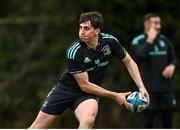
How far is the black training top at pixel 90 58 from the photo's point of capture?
8.65m

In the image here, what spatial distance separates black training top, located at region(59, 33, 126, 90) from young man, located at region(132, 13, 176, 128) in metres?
2.27

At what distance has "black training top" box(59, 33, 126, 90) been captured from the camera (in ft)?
28.4

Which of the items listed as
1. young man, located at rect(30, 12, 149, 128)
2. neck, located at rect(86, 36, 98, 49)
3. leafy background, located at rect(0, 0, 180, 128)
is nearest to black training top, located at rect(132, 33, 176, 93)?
young man, located at rect(30, 12, 149, 128)

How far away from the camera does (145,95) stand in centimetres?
876

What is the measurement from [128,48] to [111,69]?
2.17ft

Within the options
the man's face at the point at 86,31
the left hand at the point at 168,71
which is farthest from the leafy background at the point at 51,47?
the man's face at the point at 86,31

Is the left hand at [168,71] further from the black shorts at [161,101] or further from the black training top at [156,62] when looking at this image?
the black shorts at [161,101]

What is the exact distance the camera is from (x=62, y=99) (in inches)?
352

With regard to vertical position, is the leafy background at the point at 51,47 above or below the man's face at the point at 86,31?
below

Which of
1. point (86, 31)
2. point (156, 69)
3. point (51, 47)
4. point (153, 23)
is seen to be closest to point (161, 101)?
point (156, 69)

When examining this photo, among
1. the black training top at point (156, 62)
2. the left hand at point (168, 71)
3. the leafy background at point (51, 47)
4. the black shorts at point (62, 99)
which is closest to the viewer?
the black shorts at point (62, 99)

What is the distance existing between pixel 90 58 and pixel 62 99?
0.64m

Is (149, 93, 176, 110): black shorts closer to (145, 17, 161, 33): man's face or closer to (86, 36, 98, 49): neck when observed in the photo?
(145, 17, 161, 33): man's face

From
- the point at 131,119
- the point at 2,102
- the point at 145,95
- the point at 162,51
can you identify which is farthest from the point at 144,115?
the point at 2,102
